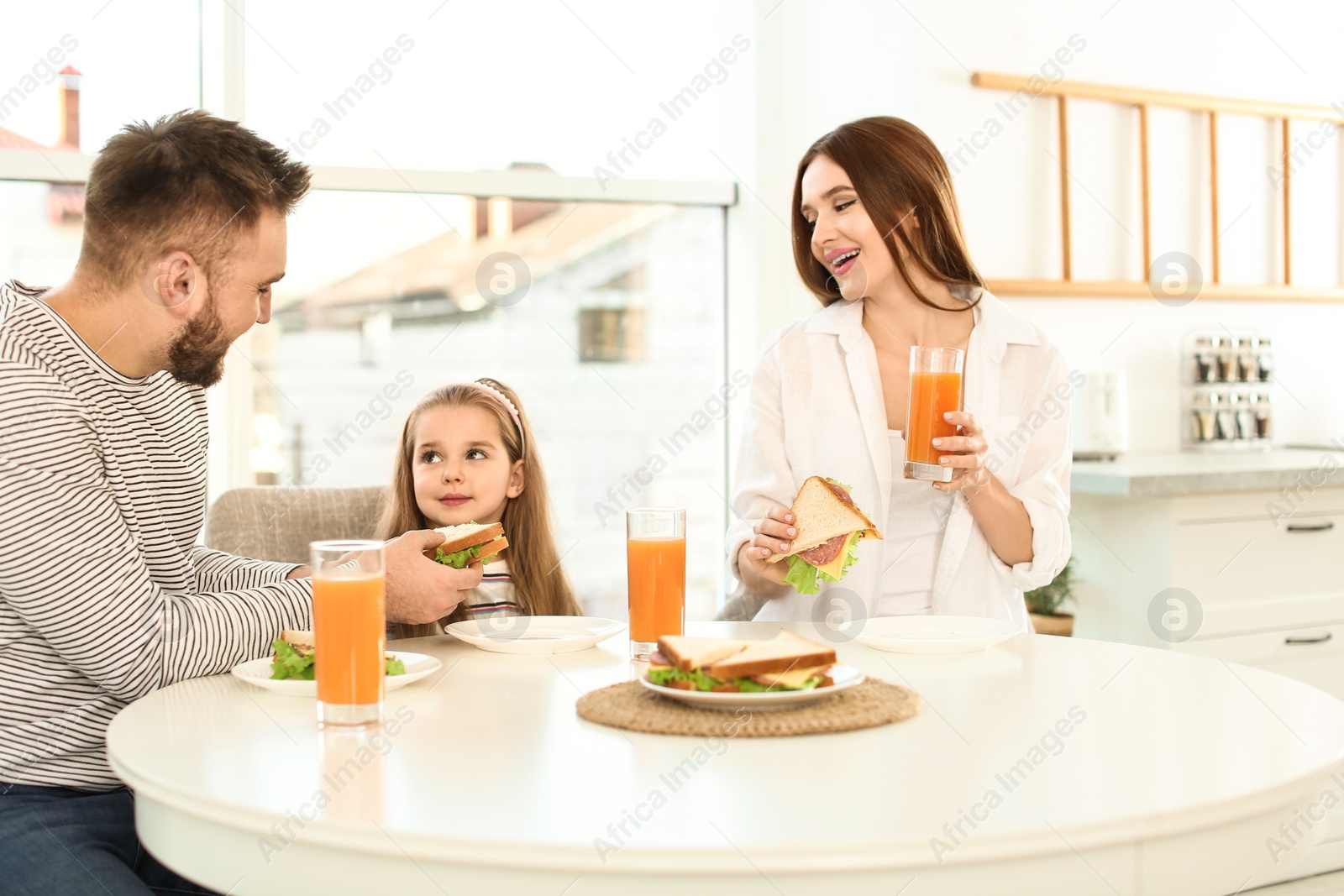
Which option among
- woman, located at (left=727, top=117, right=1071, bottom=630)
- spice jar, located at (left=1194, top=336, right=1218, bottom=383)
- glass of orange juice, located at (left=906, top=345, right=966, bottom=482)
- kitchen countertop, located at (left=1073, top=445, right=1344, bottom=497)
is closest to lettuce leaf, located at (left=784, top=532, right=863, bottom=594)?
glass of orange juice, located at (left=906, top=345, right=966, bottom=482)

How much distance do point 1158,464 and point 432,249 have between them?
2027 mm

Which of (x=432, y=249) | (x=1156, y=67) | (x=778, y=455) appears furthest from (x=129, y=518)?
(x=1156, y=67)

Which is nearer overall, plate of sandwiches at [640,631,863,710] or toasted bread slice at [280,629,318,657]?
plate of sandwiches at [640,631,863,710]

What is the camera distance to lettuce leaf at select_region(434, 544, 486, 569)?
1616 millimetres

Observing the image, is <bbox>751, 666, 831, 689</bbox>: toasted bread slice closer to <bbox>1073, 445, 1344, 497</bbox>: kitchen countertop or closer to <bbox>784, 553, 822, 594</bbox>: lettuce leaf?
<bbox>784, 553, 822, 594</bbox>: lettuce leaf

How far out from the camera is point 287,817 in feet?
2.82

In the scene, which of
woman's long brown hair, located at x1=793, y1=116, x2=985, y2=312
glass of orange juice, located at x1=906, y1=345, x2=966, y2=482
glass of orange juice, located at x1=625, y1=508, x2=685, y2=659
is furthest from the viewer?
woman's long brown hair, located at x1=793, y1=116, x2=985, y2=312

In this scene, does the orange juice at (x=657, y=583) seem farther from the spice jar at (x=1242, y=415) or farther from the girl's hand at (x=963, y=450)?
the spice jar at (x=1242, y=415)

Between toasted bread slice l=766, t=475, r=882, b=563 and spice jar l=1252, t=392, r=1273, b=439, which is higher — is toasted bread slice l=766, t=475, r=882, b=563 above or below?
below

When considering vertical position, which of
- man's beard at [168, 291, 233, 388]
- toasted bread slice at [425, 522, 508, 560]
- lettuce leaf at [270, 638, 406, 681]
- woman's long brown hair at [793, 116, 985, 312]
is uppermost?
woman's long brown hair at [793, 116, 985, 312]

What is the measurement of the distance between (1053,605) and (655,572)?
189 cm

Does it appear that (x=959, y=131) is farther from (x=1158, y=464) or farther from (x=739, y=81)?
(x=1158, y=464)

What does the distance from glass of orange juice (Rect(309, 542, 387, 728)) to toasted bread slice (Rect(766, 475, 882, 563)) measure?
666 millimetres

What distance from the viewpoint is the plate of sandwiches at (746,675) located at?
43.9 inches
